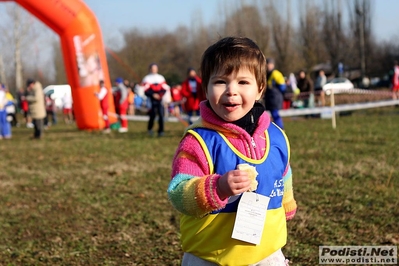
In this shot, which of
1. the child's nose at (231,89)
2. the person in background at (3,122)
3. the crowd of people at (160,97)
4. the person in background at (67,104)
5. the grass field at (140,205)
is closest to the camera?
the child's nose at (231,89)

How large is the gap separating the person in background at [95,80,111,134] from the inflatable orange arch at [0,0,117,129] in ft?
0.45

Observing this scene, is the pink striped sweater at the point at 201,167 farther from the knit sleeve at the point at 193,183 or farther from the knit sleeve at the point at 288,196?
the knit sleeve at the point at 288,196

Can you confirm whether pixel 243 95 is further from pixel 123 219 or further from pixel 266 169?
pixel 123 219

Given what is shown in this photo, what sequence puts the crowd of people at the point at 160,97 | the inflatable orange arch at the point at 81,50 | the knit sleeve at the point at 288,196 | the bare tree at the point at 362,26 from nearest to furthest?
the knit sleeve at the point at 288,196, the crowd of people at the point at 160,97, the inflatable orange arch at the point at 81,50, the bare tree at the point at 362,26

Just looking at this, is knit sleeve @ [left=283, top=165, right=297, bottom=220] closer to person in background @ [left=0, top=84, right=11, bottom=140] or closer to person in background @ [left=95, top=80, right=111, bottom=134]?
person in background @ [left=95, top=80, right=111, bottom=134]

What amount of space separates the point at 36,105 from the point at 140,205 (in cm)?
956

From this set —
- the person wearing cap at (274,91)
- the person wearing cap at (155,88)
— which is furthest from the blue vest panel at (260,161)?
the person wearing cap at (155,88)

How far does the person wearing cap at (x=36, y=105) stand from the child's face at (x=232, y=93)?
1284 centimetres

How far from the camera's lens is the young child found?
195 centimetres

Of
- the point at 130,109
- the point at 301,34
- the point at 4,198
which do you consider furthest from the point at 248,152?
the point at 301,34

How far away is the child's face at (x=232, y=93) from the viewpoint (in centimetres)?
195

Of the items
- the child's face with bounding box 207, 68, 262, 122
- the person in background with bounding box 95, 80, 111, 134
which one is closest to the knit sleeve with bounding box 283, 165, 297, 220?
the child's face with bounding box 207, 68, 262, 122

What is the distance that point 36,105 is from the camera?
1398 cm

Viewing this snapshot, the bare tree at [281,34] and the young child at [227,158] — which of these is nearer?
the young child at [227,158]
